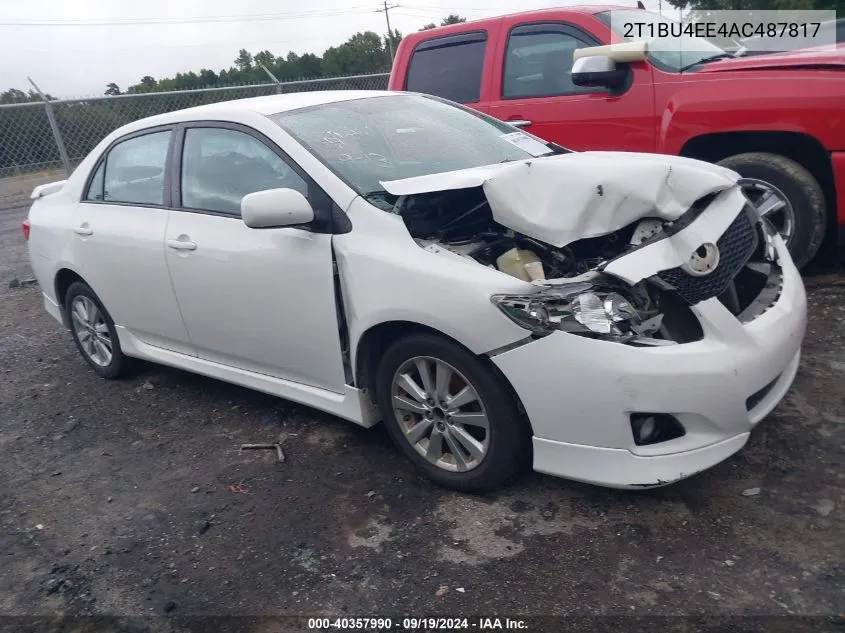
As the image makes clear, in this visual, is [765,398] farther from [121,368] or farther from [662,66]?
[121,368]

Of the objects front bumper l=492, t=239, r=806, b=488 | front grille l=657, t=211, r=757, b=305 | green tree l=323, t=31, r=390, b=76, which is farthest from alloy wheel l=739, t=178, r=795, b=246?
green tree l=323, t=31, r=390, b=76

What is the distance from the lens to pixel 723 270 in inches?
117

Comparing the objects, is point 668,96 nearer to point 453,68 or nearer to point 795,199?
point 795,199

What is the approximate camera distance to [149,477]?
3793 mm

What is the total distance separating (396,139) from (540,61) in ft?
7.91

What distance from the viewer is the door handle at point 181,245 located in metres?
3.91

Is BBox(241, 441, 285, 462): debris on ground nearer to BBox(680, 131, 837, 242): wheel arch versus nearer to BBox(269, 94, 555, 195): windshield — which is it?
BBox(269, 94, 555, 195): windshield

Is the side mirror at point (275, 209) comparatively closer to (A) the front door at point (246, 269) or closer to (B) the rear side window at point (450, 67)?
(A) the front door at point (246, 269)

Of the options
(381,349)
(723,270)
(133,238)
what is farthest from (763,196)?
(133,238)

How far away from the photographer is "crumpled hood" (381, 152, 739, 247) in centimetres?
301

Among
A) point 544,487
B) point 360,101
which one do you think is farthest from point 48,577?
point 360,101

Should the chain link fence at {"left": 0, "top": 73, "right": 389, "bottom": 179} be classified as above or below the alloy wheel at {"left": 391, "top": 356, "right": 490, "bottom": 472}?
above

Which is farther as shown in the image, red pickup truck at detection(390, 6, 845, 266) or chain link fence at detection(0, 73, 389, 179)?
chain link fence at detection(0, 73, 389, 179)

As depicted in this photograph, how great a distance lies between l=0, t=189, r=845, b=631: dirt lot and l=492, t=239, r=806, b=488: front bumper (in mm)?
266
